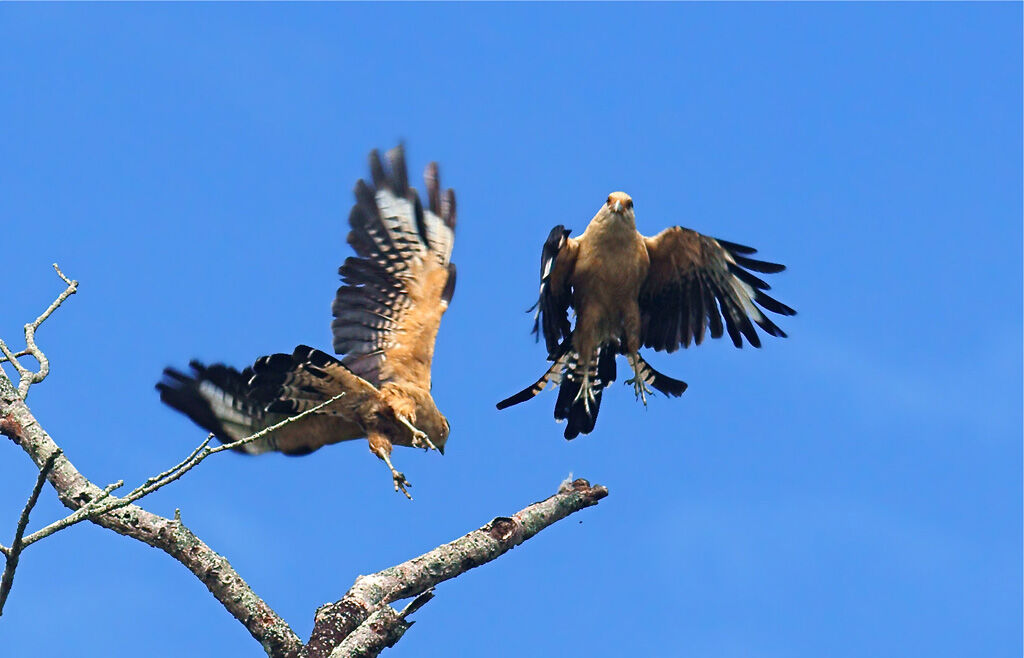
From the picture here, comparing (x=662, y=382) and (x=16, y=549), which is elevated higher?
(x=662, y=382)

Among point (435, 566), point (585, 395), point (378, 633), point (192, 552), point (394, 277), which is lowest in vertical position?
point (378, 633)

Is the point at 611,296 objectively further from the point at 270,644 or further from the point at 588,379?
the point at 270,644

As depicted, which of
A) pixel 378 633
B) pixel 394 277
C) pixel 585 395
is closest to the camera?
pixel 378 633

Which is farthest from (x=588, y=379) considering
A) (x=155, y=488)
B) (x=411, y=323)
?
(x=155, y=488)

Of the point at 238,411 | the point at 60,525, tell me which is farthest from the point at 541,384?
the point at 60,525

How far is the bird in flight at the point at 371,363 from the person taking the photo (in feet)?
21.1

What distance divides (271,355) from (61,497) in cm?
128

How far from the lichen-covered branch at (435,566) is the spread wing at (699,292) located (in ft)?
6.78

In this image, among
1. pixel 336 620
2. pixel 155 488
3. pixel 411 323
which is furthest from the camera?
pixel 411 323

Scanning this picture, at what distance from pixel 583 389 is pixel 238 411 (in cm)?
244

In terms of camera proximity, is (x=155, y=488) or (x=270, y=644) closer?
(x=155, y=488)

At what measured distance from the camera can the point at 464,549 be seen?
237 inches

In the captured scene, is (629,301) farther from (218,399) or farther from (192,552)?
(192,552)

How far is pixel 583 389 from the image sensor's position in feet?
26.0
